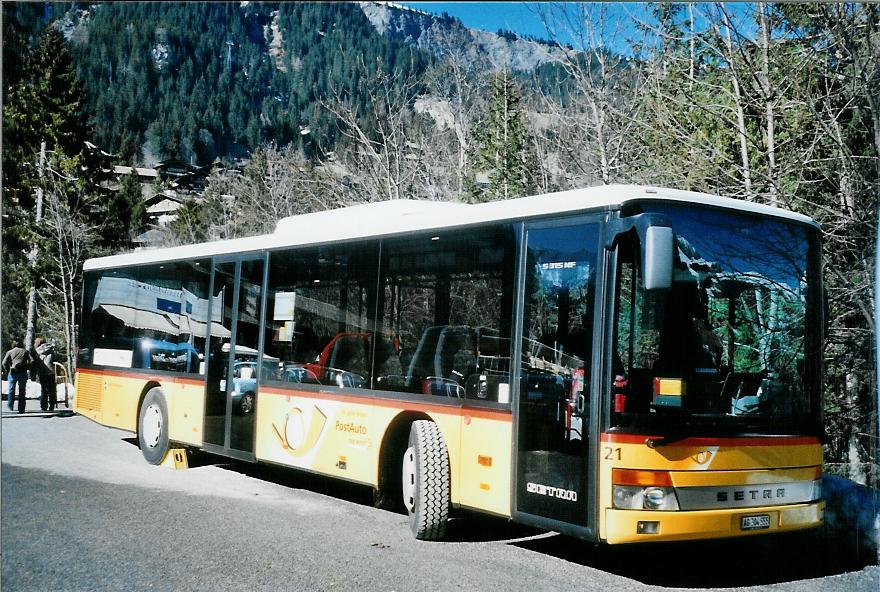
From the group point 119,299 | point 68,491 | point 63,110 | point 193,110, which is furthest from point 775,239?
point 193,110

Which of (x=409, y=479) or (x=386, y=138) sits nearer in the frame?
(x=409, y=479)

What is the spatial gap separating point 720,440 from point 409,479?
3058 millimetres

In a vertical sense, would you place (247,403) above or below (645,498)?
above

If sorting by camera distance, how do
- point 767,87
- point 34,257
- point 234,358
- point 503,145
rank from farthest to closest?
1. point 34,257
2. point 503,145
3. point 767,87
4. point 234,358

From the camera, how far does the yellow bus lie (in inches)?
248

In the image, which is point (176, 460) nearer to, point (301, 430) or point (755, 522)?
point (301, 430)

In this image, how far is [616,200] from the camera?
6.55 meters

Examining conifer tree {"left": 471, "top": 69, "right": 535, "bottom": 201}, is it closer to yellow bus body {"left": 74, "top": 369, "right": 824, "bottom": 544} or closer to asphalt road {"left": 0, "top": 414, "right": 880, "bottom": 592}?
yellow bus body {"left": 74, "top": 369, "right": 824, "bottom": 544}

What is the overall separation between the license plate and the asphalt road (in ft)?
1.59

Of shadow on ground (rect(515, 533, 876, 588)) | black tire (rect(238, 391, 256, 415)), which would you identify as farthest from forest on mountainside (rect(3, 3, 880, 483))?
black tire (rect(238, 391, 256, 415))

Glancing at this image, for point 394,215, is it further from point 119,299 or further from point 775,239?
point 119,299

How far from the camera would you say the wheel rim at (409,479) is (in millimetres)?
8133

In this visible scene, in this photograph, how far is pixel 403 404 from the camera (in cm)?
836

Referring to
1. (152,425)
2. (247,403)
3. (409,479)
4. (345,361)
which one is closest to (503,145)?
(152,425)
